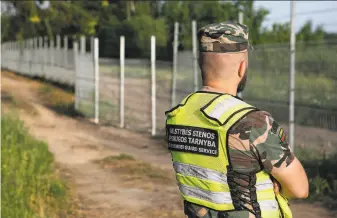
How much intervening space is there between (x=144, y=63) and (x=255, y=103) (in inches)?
193

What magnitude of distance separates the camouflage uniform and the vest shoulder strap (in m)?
0.03

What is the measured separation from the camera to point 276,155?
2391 millimetres

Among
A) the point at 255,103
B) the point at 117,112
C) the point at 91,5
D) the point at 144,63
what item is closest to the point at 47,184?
the point at 255,103

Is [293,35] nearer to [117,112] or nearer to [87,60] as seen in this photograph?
[117,112]

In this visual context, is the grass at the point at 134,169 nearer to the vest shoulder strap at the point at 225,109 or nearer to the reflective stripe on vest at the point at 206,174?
the reflective stripe on vest at the point at 206,174

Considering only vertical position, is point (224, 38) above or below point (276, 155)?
above

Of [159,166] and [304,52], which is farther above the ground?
[304,52]

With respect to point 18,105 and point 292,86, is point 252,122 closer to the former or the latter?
point 292,86

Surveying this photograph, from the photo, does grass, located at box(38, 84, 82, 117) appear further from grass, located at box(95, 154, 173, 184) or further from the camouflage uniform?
the camouflage uniform

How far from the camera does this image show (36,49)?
1371 inches

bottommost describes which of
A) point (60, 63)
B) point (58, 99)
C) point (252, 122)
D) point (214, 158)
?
point (58, 99)

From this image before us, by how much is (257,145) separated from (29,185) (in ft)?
18.1

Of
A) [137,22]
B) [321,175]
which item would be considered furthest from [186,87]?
[137,22]

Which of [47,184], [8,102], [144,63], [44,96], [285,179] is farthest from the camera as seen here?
[44,96]
